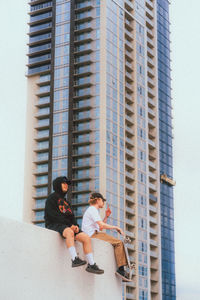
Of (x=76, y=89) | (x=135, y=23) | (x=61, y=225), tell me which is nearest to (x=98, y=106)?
(x=76, y=89)

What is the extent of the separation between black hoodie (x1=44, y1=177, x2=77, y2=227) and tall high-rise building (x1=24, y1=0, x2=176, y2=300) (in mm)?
63177

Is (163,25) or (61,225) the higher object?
(163,25)

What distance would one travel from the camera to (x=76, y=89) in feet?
256

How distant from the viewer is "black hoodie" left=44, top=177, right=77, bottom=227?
25.7 ft

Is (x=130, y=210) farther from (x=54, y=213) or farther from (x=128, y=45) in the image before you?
(x=54, y=213)

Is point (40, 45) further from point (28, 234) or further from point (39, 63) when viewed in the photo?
point (28, 234)

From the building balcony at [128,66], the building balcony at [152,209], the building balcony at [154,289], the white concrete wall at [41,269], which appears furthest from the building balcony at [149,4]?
the white concrete wall at [41,269]

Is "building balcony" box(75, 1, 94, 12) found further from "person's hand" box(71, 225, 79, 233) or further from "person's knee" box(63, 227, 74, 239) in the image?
"person's knee" box(63, 227, 74, 239)

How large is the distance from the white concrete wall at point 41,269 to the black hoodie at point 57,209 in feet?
0.88

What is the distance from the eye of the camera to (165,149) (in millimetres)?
90812

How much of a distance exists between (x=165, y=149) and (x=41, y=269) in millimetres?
84304
